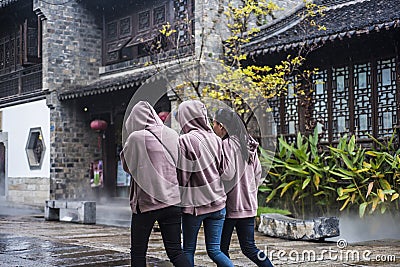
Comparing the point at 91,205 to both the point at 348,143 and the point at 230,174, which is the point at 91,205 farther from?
the point at 230,174

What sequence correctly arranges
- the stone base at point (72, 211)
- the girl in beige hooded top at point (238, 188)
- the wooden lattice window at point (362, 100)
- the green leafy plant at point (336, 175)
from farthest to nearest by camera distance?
the stone base at point (72, 211) < the wooden lattice window at point (362, 100) < the green leafy plant at point (336, 175) < the girl in beige hooded top at point (238, 188)

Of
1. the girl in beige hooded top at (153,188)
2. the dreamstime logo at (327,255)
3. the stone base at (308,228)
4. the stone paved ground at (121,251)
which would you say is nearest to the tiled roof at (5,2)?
the stone paved ground at (121,251)

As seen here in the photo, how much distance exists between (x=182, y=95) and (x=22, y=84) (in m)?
9.10

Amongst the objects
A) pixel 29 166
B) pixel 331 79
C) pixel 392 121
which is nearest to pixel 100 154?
pixel 29 166

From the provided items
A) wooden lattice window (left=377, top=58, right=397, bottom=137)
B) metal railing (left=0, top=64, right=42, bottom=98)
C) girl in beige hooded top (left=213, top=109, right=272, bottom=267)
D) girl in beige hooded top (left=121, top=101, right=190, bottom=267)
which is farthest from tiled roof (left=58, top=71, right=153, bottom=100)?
girl in beige hooded top (left=121, top=101, right=190, bottom=267)

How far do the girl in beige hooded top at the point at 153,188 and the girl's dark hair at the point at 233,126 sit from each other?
77cm

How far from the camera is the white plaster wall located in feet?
64.4

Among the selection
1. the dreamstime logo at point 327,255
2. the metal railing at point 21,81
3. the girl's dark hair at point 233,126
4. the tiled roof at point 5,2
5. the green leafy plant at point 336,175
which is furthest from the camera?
the metal railing at point 21,81

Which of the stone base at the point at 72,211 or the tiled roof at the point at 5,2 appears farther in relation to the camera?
the tiled roof at the point at 5,2

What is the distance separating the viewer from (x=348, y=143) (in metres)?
12.3

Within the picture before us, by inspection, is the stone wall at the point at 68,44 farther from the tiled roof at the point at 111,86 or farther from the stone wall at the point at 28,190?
the stone wall at the point at 28,190

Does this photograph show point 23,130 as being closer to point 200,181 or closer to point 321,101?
point 321,101

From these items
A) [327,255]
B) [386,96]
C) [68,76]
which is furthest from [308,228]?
[68,76]

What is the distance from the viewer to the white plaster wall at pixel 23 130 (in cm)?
1962
